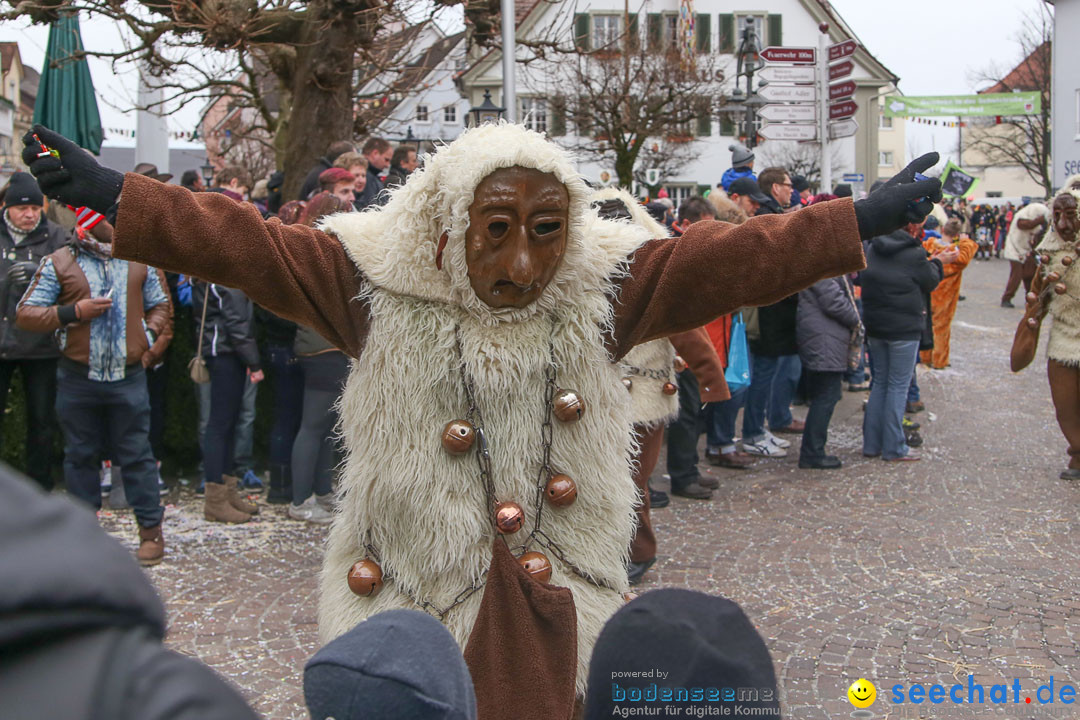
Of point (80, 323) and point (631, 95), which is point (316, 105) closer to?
point (80, 323)

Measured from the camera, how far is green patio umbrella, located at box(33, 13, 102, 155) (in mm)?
7887

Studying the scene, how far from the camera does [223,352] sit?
624 cm

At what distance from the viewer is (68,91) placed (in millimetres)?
8047

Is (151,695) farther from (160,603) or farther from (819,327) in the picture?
(819,327)

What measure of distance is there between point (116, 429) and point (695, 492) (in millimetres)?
3691

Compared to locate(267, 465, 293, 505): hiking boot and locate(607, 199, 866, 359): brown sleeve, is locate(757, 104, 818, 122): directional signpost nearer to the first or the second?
locate(267, 465, 293, 505): hiking boot

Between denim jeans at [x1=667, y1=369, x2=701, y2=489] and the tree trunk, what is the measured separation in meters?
4.12

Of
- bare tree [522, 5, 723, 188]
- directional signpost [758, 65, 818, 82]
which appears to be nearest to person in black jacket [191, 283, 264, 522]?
directional signpost [758, 65, 818, 82]

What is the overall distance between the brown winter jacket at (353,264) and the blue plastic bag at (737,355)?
14.8 ft

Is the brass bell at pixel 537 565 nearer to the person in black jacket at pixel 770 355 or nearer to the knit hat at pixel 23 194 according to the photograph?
the knit hat at pixel 23 194

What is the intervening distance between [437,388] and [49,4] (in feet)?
20.3

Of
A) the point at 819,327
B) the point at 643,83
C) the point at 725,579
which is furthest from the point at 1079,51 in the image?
the point at 725,579

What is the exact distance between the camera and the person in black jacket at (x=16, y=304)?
5.64 m

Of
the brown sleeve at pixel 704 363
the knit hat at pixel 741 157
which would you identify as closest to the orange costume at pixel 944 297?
the knit hat at pixel 741 157
